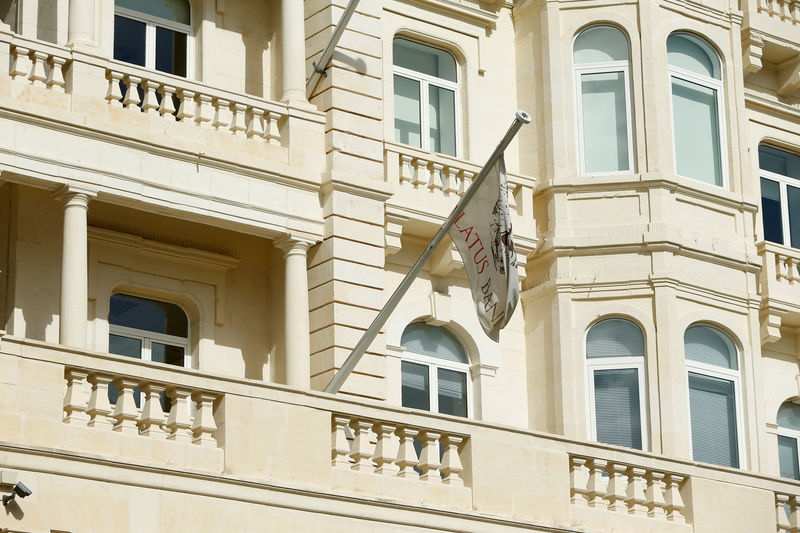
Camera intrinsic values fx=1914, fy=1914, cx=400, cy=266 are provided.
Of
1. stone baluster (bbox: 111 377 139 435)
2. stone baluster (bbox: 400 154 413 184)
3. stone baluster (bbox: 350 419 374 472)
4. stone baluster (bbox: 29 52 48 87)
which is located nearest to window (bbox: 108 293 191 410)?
stone baluster (bbox: 29 52 48 87)

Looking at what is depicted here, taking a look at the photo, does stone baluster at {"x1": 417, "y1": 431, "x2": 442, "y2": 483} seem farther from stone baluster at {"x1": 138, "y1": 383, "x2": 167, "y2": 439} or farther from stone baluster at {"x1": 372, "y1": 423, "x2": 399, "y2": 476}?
stone baluster at {"x1": 138, "y1": 383, "x2": 167, "y2": 439}

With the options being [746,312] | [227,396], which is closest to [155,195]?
[227,396]

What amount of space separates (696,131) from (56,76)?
9961 mm

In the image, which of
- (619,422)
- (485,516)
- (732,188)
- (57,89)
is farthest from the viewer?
(732,188)

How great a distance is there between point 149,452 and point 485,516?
3.76 m

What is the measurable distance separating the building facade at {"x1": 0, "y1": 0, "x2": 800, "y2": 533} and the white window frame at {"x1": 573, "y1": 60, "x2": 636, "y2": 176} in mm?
34

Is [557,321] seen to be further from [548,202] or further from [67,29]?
[67,29]

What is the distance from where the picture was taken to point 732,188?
27625 millimetres

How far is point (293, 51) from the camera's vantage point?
971 inches

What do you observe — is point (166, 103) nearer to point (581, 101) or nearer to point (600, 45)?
point (581, 101)

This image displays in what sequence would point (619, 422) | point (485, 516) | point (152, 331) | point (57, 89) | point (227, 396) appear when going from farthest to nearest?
point (619, 422), point (152, 331), point (57, 89), point (485, 516), point (227, 396)

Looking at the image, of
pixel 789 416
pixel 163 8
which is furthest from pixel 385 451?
pixel 789 416

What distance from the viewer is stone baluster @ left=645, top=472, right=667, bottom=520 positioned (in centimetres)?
2120

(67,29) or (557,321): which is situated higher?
(67,29)
